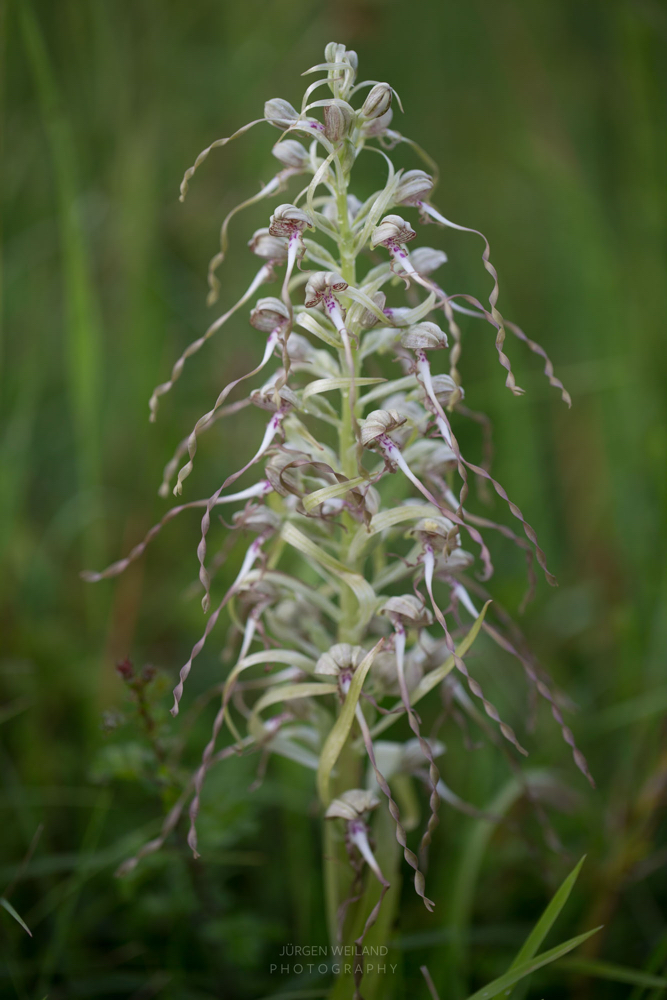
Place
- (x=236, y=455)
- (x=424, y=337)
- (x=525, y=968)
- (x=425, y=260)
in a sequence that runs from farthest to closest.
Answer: (x=236, y=455)
(x=425, y=260)
(x=424, y=337)
(x=525, y=968)

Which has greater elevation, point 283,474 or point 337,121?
point 337,121

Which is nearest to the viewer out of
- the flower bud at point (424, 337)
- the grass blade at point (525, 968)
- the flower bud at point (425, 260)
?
the grass blade at point (525, 968)

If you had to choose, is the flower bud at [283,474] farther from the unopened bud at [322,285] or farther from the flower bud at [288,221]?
the flower bud at [288,221]

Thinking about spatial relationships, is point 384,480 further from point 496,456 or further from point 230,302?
point 230,302

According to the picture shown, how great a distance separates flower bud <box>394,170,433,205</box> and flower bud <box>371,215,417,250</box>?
0.08 metres

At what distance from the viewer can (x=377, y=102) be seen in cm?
117

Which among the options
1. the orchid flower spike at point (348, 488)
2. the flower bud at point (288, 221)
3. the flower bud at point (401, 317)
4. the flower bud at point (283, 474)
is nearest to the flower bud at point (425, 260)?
the orchid flower spike at point (348, 488)

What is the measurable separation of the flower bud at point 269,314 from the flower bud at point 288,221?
0.11 metres

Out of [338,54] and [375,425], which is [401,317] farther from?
[338,54]

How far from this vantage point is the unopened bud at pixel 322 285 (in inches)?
44.4

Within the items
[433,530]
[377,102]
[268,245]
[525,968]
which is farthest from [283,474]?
[525,968]

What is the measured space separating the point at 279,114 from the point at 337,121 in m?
0.14

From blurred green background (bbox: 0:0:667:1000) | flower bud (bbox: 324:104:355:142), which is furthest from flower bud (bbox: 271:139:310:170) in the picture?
blurred green background (bbox: 0:0:667:1000)

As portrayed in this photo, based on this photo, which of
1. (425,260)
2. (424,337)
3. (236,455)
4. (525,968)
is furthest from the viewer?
(236,455)
